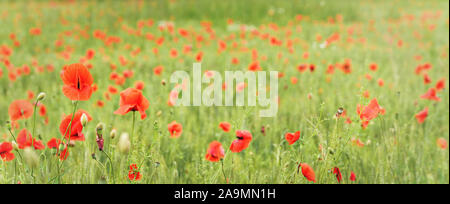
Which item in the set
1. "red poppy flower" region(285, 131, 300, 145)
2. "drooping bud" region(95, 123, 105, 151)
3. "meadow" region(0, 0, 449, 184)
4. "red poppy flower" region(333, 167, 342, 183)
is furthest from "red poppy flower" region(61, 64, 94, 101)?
"red poppy flower" region(333, 167, 342, 183)

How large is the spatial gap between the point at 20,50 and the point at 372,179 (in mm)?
4039

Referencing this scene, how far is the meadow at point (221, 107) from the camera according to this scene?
3.78 ft

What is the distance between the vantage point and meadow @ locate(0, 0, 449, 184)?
115cm

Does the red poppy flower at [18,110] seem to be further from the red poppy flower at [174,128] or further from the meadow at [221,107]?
the red poppy flower at [174,128]

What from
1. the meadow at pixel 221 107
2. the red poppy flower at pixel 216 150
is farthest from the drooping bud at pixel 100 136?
the red poppy flower at pixel 216 150

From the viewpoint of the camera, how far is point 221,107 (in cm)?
231

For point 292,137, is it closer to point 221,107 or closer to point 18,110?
point 18,110

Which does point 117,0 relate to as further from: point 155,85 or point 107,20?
point 155,85

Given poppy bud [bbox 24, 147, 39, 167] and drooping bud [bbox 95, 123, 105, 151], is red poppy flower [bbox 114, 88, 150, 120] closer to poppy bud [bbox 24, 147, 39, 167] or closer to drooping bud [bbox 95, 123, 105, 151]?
drooping bud [bbox 95, 123, 105, 151]

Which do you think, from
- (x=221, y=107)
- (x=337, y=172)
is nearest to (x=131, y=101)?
(x=337, y=172)

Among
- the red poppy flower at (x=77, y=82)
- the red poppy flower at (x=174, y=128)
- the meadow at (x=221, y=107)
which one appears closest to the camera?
the red poppy flower at (x=77, y=82)
